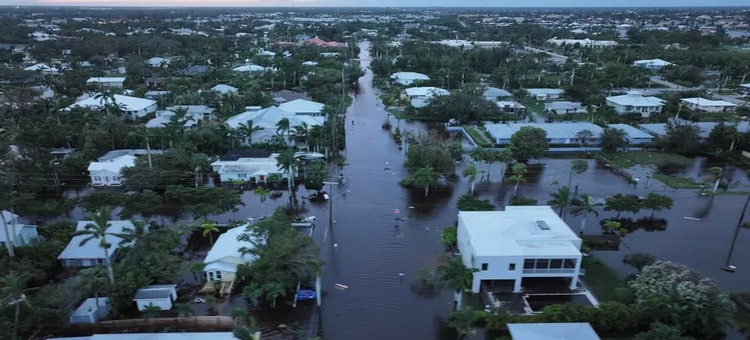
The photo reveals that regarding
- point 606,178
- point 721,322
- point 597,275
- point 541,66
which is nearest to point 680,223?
point 606,178

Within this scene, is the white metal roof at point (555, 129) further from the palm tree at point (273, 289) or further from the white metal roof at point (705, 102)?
the palm tree at point (273, 289)

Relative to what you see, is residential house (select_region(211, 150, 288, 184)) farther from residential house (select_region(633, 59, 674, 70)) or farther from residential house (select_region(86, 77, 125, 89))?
residential house (select_region(633, 59, 674, 70))

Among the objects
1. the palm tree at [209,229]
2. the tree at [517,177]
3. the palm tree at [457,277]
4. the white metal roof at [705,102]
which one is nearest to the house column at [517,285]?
the palm tree at [457,277]

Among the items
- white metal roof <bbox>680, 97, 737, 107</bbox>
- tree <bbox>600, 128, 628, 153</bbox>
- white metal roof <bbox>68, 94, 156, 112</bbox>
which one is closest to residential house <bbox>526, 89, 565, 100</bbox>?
white metal roof <bbox>680, 97, 737, 107</bbox>

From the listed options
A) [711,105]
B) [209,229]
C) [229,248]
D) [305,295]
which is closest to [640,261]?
[305,295]

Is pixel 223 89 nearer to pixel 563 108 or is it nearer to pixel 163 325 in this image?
pixel 563 108

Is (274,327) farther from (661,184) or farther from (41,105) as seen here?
(41,105)
